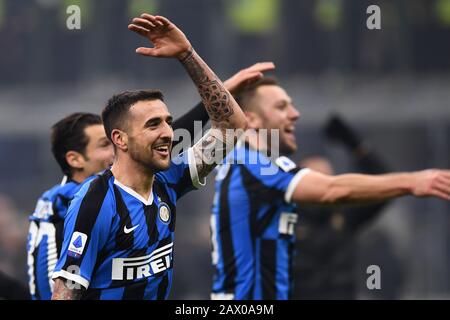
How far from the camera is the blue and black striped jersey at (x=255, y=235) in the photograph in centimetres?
734

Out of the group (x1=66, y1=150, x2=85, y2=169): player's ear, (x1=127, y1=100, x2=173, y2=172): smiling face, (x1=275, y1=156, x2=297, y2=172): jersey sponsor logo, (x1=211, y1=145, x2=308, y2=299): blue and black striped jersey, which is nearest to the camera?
(x1=127, y1=100, x2=173, y2=172): smiling face

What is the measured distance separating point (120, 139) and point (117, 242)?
0.60 m

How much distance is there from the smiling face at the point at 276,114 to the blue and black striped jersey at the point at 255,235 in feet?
0.96

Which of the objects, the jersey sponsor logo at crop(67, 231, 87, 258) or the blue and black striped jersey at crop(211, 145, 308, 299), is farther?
the blue and black striped jersey at crop(211, 145, 308, 299)

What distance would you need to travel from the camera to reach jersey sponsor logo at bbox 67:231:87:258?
5355mm

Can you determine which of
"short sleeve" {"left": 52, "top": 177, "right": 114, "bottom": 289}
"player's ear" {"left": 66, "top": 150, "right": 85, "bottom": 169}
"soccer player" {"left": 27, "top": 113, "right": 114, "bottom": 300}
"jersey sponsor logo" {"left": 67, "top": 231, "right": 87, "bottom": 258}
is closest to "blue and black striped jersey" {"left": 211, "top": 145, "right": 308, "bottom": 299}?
"soccer player" {"left": 27, "top": 113, "right": 114, "bottom": 300}

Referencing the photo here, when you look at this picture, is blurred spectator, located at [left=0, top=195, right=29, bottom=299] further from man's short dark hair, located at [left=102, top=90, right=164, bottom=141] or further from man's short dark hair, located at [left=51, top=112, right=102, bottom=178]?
man's short dark hair, located at [left=102, top=90, right=164, bottom=141]

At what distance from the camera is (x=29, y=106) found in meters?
16.2

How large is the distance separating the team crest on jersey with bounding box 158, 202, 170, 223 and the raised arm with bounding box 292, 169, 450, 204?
1.46 metres

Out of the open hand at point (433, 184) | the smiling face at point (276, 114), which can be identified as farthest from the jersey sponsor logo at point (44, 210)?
the open hand at point (433, 184)

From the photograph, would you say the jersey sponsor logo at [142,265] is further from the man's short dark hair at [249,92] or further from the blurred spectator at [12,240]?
the blurred spectator at [12,240]

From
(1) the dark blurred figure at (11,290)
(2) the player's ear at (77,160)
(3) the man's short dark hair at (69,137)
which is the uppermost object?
(3) the man's short dark hair at (69,137)

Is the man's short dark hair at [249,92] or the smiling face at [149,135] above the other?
the man's short dark hair at [249,92]

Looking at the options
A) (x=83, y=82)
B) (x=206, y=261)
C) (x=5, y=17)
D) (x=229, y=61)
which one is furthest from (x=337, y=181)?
(x=5, y=17)
